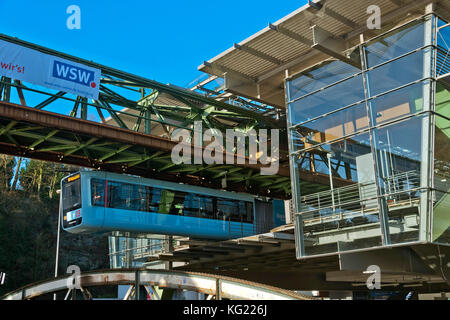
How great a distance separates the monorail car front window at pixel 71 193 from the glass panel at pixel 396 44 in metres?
12.6

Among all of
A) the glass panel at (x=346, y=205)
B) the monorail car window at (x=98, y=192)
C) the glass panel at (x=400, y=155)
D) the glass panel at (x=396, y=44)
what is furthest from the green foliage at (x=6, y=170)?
the glass panel at (x=400, y=155)

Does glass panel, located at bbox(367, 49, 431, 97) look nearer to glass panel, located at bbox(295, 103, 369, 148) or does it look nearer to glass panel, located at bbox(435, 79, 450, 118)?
glass panel, located at bbox(435, 79, 450, 118)

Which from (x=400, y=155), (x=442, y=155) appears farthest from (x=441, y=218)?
(x=400, y=155)

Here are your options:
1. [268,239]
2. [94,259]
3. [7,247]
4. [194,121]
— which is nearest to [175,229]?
[268,239]

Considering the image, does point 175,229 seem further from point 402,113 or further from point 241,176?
point 402,113

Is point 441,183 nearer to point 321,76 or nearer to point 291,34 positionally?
point 321,76

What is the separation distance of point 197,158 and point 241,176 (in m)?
4.69

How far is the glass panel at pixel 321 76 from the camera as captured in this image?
17422mm

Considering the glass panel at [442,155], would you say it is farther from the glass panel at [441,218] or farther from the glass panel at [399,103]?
the glass panel at [399,103]

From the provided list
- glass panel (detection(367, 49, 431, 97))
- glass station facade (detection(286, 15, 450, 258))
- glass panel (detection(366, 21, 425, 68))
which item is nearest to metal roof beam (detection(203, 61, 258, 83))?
glass station facade (detection(286, 15, 450, 258))

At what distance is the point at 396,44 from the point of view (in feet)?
52.4

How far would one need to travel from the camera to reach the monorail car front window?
20800 millimetres

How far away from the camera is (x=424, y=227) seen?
14258mm

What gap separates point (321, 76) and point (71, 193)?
453 inches
